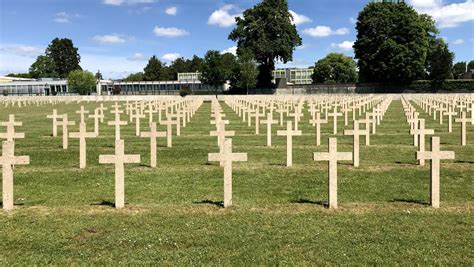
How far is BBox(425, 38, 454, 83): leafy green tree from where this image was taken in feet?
248

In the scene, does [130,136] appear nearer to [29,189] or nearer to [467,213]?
[29,189]

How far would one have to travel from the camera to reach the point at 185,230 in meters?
6.56

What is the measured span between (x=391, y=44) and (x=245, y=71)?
1935 cm

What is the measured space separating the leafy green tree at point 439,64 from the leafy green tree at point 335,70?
37.1 metres

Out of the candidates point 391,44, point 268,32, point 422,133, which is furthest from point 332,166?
point 268,32

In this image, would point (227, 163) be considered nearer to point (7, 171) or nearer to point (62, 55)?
point (7, 171)

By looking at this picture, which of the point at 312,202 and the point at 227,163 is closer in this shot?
the point at 227,163

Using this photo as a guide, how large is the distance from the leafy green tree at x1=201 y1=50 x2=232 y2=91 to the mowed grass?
60.3 meters

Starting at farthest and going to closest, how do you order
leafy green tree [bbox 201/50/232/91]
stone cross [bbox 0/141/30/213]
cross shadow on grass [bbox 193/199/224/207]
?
leafy green tree [bbox 201/50/232/91], cross shadow on grass [bbox 193/199/224/207], stone cross [bbox 0/141/30/213]

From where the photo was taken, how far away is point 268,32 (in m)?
75.1

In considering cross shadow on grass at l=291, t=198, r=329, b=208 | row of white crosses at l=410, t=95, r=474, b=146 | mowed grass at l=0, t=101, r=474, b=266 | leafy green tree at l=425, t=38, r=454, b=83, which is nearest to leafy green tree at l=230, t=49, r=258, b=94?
leafy green tree at l=425, t=38, r=454, b=83

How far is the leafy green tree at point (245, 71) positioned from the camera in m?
70.2

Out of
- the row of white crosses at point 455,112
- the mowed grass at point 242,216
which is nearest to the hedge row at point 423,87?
the row of white crosses at point 455,112

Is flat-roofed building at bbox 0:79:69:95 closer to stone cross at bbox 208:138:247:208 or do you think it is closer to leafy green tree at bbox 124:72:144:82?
leafy green tree at bbox 124:72:144:82
